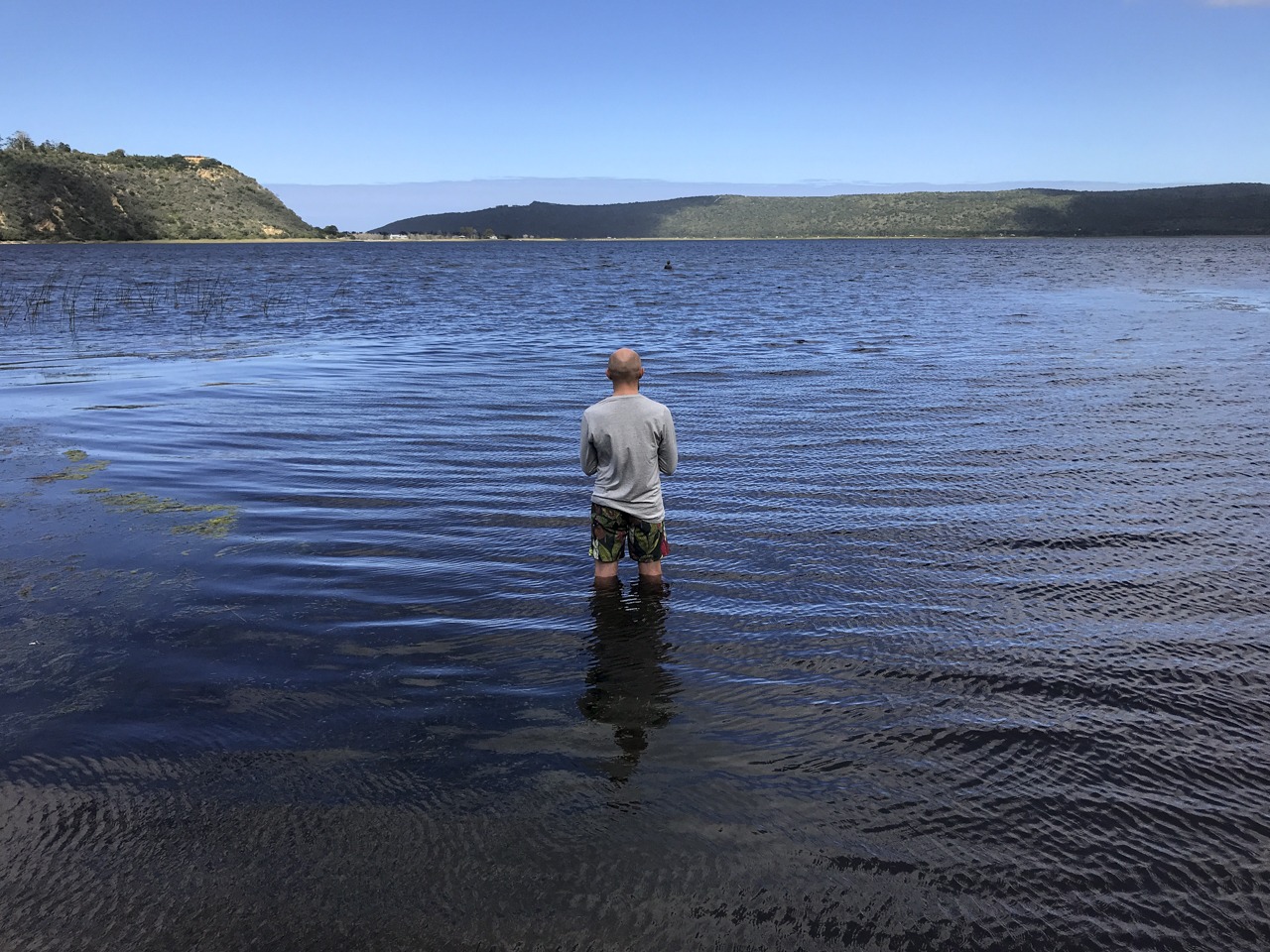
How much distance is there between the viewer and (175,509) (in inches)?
369

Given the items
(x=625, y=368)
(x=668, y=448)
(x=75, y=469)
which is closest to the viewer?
(x=625, y=368)

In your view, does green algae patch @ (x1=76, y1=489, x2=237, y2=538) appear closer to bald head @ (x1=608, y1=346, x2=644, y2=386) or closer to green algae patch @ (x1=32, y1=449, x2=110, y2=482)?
green algae patch @ (x1=32, y1=449, x2=110, y2=482)

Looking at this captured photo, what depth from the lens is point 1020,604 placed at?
6.88 metres

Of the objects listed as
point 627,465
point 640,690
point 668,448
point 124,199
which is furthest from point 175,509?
point 124,199

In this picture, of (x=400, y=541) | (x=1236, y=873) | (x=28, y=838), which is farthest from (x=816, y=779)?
(x=400, y=541)

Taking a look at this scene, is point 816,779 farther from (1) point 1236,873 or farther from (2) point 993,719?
(1) point 1236,873

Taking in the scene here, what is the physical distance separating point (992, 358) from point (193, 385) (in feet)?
57.2

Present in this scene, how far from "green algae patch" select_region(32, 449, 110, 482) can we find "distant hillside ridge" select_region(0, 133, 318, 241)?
143m

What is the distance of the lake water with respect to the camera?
3.80 meters

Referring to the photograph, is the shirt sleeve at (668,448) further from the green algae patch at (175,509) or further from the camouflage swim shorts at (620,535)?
the green algae patch at (175,509)

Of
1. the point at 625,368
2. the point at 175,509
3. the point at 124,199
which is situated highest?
the point at 124,199

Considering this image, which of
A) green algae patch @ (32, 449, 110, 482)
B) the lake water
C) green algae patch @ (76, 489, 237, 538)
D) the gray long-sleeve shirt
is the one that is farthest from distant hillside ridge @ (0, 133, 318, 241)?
the gray long-sleeve shirt

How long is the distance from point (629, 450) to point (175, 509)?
5268mm

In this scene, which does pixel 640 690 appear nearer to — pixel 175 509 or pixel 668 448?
pixel 668 448
